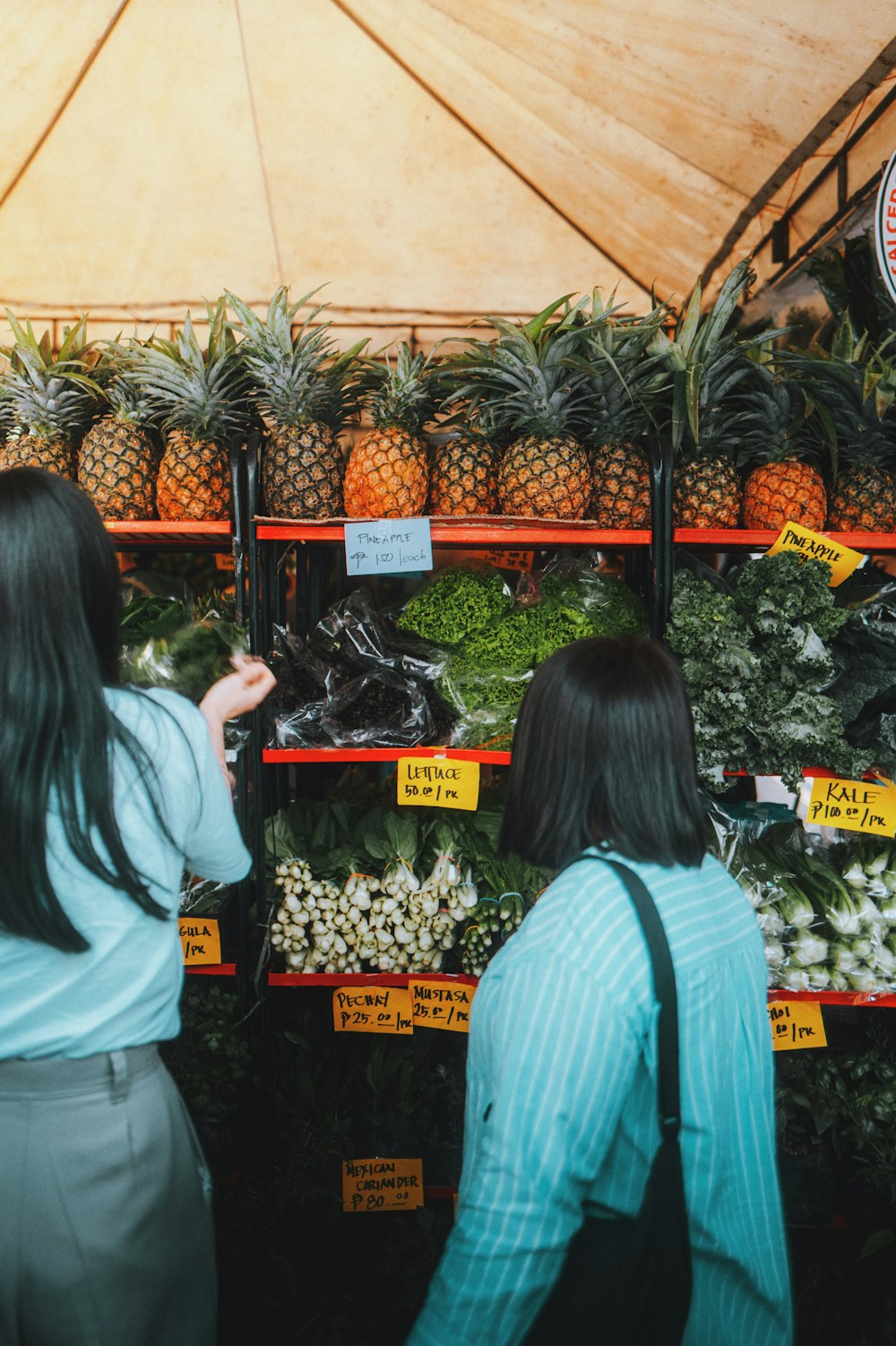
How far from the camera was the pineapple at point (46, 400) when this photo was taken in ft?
8.63

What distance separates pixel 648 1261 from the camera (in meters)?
1.17

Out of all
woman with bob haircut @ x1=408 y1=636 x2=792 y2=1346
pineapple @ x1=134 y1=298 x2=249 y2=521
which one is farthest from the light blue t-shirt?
pineapple @ x1=134 y1=298 x2=249 y2=521

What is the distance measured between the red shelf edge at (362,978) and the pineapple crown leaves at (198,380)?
1.64 m

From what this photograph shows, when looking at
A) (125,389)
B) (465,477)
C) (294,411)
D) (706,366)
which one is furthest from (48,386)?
(706,366)

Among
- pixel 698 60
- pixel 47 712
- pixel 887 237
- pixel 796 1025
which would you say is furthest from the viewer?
pixel 698 60

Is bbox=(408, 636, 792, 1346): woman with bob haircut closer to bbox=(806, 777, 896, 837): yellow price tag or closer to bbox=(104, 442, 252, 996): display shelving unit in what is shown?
bbox=(806, 777, 896, 837): yellow price tag

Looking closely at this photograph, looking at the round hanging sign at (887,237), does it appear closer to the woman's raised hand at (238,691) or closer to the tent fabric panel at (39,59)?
the woman's raised hand at (238,691)

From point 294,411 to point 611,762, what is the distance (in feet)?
5.75

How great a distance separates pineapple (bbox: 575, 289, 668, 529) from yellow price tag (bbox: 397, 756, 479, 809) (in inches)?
32.1

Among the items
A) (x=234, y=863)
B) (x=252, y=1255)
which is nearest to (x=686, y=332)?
(x=234, y=863)

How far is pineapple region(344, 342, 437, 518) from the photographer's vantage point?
2.50 m

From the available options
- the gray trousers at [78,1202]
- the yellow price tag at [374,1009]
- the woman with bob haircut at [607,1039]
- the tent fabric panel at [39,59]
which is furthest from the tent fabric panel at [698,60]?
the gray trousers at [78,1202]

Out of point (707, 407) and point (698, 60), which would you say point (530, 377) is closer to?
point (707, 407)

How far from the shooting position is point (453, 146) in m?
3.91
